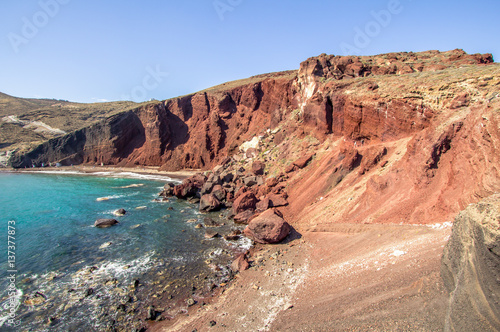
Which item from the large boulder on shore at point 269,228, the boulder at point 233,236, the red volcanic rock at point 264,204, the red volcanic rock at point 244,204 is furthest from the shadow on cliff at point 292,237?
the red volcanic rock at point 244,204

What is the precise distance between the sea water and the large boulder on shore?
143 cm

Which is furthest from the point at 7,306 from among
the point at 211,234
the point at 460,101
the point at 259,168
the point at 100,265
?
the point at 460,101

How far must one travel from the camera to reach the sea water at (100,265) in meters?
10.8

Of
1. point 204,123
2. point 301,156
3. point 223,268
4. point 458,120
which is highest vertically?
point 204,123

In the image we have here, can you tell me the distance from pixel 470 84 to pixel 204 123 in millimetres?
46705

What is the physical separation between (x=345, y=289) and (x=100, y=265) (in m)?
13.5

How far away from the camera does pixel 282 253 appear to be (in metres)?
14.7

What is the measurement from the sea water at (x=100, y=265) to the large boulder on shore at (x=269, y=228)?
4.71ft

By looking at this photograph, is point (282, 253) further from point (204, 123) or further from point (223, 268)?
point (204, 123)

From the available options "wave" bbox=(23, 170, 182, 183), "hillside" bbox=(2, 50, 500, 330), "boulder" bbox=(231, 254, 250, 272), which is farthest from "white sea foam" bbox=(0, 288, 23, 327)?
"wave" bbox=(23, 170, 182, 183)

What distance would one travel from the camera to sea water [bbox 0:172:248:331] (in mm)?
10805

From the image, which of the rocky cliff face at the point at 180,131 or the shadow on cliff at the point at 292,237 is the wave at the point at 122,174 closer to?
the rocky cliff face at the point at 180,131

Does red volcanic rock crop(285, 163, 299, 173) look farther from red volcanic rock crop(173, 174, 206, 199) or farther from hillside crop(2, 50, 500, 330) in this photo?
red volcanic rock crop(173, 174, 206, 199)

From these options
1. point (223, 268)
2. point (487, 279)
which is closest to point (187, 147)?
point (223, 268)
